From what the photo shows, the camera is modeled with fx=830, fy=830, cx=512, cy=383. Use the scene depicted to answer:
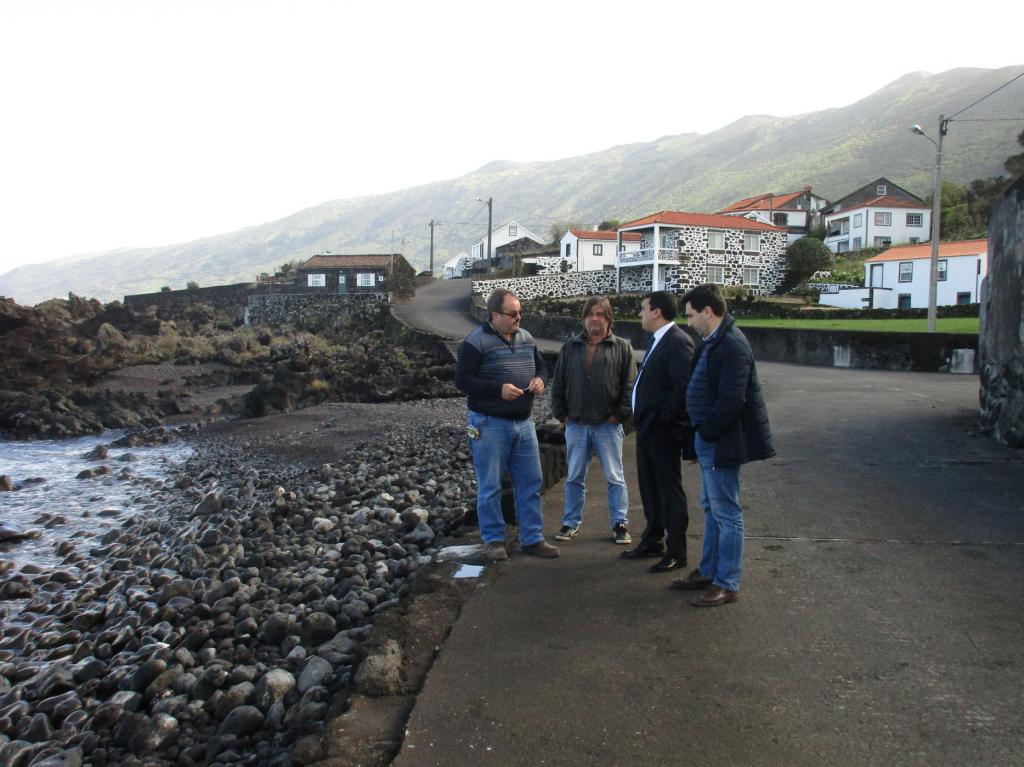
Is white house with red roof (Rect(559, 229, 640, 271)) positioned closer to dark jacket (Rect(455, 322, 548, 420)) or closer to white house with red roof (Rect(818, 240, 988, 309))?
white house with red roof (Rect(818, 240, 988, 309))

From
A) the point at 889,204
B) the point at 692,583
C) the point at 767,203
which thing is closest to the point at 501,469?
the point at 692,583

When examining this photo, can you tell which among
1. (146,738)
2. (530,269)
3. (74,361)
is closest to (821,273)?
(530,269)

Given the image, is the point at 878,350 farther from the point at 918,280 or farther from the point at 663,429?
the point at 918,280

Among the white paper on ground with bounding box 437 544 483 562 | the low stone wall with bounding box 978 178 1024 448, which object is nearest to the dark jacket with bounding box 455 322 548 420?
the white paper on ground with bounding box 437 544 483 562

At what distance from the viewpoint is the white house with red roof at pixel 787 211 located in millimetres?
70812

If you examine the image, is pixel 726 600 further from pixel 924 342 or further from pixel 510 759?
pixel 924 342

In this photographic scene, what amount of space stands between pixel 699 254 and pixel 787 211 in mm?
23650

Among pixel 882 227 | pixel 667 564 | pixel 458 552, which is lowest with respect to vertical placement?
pixel 458 552

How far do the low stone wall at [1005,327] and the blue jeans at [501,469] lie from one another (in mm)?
5880

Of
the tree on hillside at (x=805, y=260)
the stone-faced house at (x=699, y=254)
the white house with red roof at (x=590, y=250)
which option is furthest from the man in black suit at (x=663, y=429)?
the white house with red roof at (x=590, y=250)

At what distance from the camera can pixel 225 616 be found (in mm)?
6000

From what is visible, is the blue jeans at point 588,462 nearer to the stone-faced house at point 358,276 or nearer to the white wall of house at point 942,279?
the white wall of house at point 942,279

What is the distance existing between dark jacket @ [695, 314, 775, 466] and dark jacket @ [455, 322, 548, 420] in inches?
54.3

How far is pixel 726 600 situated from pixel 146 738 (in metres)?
3.17
